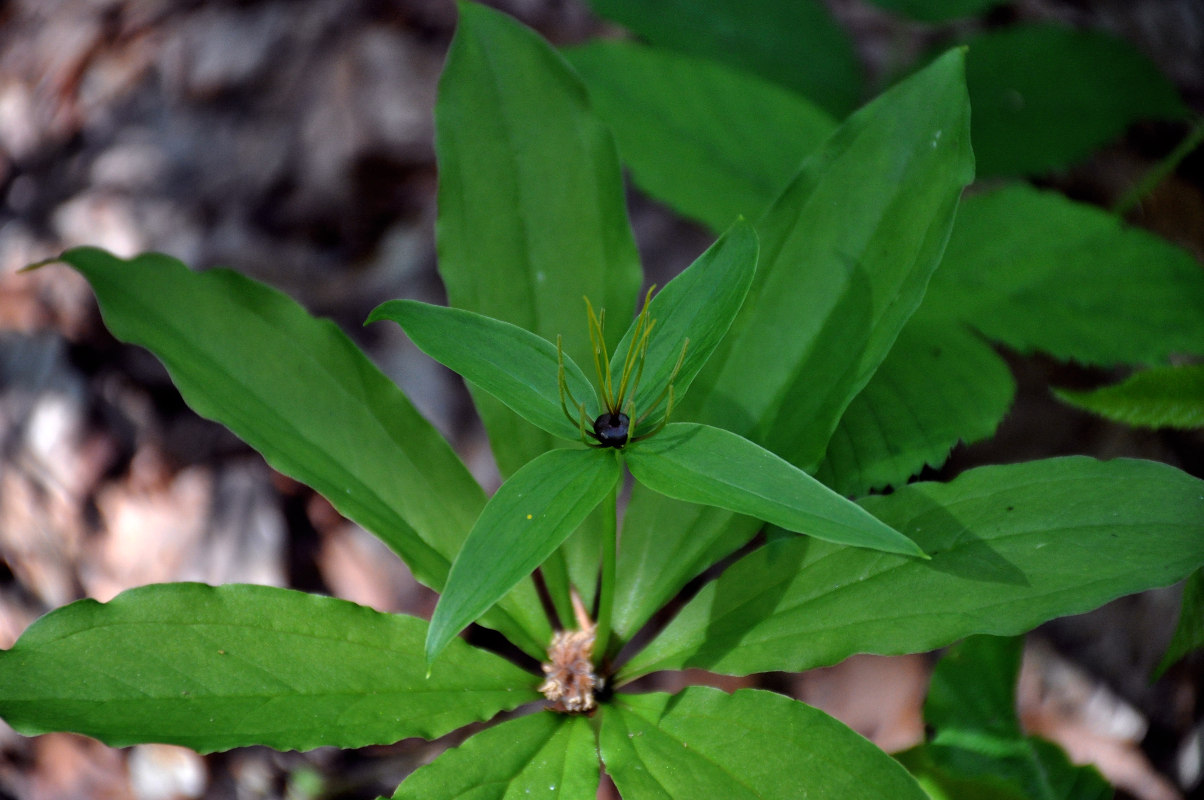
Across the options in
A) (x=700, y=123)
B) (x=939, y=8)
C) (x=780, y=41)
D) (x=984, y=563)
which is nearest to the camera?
(x=984, y=563)

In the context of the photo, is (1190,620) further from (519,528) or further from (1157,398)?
(519,528)

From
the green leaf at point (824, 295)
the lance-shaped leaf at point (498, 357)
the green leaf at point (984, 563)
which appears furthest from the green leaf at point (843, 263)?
the lance-shaped leaf at point (498, 357)

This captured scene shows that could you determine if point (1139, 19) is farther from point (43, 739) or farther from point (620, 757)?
point (43, 739)

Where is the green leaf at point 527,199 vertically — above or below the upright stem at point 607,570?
above

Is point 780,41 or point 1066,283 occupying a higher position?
point 780,41

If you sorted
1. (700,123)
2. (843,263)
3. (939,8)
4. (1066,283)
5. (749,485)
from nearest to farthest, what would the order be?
(749,485), (843,263), (1066,283), (700,123), (939,8)

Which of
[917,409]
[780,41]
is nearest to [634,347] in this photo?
[917,409]

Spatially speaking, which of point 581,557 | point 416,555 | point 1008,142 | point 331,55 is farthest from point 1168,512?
point 331,55

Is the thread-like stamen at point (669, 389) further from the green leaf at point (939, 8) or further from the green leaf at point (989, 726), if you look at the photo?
the green leaf at point (939, 8)
